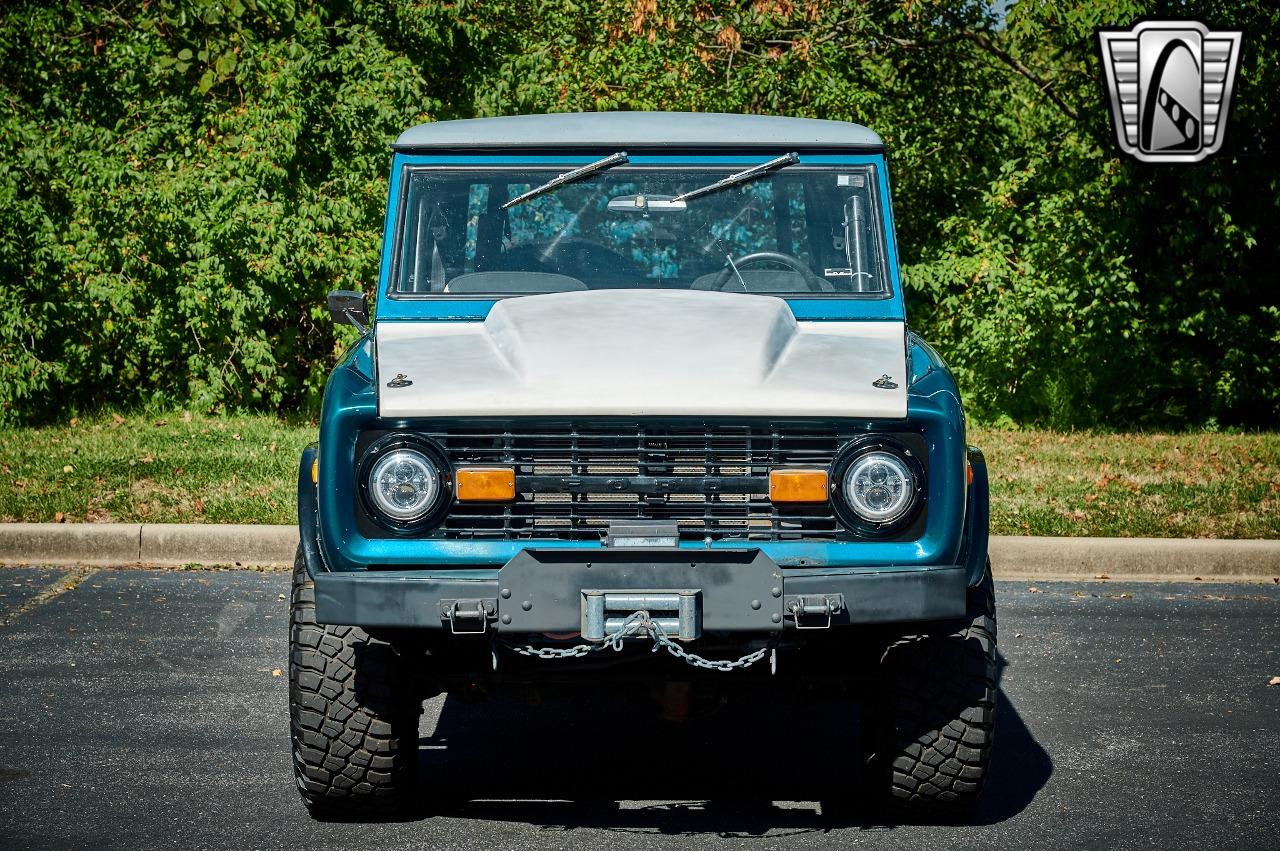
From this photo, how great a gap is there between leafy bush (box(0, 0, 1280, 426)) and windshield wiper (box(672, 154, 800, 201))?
743 centimetres

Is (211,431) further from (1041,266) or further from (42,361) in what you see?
(1041,266)

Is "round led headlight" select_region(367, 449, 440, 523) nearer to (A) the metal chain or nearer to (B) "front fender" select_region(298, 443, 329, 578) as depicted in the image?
(B) "front fender" select_region(298, 443, 329, 578)

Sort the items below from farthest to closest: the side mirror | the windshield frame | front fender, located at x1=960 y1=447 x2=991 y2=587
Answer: the side mirror
the windshield frame
front fender, located at x1=960 y1=447 x2=991 y2=587

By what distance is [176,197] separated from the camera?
38.5ft

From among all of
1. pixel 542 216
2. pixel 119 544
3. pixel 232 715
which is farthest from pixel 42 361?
pixel 542 216

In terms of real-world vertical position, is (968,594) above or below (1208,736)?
above

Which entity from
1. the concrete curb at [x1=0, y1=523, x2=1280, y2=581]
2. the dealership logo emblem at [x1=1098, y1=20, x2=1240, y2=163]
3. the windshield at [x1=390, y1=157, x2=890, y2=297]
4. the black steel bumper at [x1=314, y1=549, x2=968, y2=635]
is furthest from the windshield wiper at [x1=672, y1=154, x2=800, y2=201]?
the dealership logo emblem at [x1=1098, y1=20, x2=1240, y2=163]

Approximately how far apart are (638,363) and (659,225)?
3.56 ft

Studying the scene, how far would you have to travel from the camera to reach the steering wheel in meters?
4.91

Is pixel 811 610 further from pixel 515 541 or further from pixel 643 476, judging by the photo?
pixel 515 541

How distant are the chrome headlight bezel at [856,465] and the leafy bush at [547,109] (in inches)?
339

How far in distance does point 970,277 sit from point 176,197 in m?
6.96

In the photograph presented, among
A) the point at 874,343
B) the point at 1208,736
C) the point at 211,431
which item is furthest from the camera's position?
the point at 211,431

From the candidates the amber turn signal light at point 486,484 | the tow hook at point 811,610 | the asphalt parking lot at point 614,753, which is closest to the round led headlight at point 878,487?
the tow hook at point 811,610
